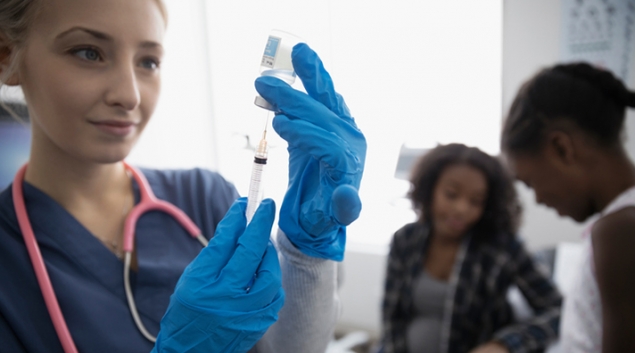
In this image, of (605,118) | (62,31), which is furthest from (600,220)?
(62,31)

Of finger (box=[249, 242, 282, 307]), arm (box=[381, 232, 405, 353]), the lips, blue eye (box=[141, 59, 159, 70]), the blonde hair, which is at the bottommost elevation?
arm (box=[381, 232, 405, 353])

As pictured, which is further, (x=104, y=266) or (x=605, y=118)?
(x=605, y=118)

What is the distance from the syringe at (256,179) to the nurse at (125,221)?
0.02m

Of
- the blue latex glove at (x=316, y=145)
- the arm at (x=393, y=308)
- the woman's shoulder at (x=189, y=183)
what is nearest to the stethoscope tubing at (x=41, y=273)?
the woman's shoulder at (x=189, y=183)

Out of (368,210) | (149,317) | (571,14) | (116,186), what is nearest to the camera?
(149,317)

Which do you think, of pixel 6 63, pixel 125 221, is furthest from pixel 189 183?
pixel 6 63

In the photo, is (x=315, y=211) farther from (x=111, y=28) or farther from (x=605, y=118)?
(x=605, y=118)

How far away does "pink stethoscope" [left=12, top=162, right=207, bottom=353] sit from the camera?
0.63 meters

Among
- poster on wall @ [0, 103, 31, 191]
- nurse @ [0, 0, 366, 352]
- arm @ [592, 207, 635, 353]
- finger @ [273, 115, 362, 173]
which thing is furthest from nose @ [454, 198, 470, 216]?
poster on wall @ [0, 103, 31, 191]

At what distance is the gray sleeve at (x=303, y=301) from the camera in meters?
0.67

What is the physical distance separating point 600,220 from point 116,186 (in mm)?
954

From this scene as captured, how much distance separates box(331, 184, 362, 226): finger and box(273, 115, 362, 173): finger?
0.26ft

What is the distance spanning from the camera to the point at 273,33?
2.10ft

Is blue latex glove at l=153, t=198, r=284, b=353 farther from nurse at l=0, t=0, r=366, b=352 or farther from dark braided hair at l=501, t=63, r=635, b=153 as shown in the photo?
dark braided hair at l=501, t=63, r=635, b=153
